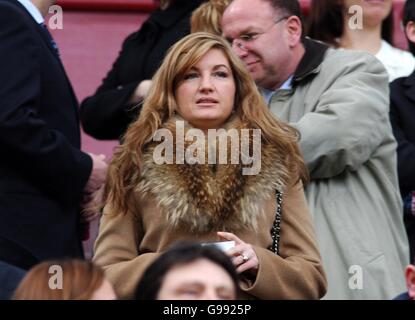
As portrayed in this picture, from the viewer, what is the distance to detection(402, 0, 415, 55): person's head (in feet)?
23.1

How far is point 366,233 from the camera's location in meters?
5.96

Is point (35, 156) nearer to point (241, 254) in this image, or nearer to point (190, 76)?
point (190, 76)

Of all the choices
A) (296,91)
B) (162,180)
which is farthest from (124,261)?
(296,91)

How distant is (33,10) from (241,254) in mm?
1382

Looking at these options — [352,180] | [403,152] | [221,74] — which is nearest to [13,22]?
[221,74]

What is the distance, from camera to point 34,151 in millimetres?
5621

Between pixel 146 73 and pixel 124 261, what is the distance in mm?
1656

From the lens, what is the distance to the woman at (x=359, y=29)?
7.32 meters

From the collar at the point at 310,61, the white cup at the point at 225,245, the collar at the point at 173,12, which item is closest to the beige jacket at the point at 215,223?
the white cup at the point at 225,245

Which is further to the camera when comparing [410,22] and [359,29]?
[359,29]

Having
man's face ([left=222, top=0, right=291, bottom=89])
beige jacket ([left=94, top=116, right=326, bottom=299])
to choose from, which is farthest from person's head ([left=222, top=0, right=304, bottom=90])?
beige jacket ([left=94, top=116, right=326, bottom=299])

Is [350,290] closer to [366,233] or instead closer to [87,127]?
[366,233]

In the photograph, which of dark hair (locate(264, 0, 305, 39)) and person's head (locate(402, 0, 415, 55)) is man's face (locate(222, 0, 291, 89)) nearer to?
dark hair (locate(264, 0, 305, 39))

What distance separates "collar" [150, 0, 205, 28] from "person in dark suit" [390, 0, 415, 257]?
105cm
